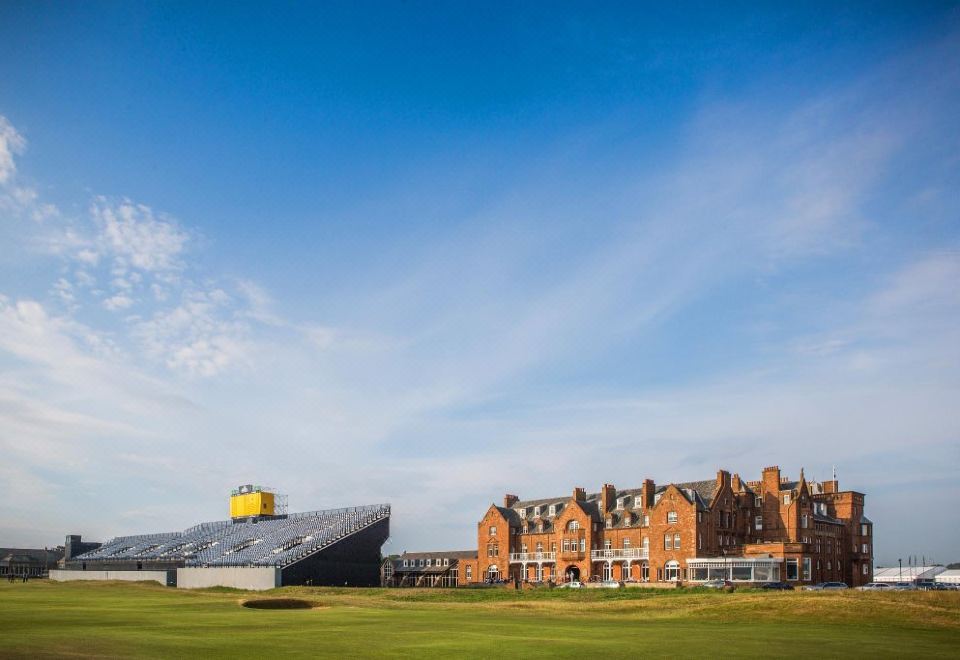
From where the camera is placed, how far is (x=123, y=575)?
4338 inches

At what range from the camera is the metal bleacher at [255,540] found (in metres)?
92.4

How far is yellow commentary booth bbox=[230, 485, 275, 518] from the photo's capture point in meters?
124

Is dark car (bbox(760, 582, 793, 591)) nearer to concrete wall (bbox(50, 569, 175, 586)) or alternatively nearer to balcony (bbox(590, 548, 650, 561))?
balcony (bbox(590, 548, 650, 561))

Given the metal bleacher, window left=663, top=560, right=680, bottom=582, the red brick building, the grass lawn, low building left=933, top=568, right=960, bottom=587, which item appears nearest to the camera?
the grass lawn

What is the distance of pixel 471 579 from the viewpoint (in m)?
109

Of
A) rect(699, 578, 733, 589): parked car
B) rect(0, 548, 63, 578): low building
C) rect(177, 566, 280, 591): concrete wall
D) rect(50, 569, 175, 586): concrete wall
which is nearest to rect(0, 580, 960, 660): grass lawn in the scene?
rect(699, 578, 733, 589): parked car

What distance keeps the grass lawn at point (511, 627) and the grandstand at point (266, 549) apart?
2159cm

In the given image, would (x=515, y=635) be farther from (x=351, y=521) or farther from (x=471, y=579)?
(x=471, y=579)

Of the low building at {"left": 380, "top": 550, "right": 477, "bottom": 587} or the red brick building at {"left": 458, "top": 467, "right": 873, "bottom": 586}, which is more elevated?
the red brick building at {"left": 458, "top": 467, "right": 873, "bottom": 586}

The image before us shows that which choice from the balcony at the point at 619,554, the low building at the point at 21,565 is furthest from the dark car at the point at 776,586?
the low building at the point at 21,565

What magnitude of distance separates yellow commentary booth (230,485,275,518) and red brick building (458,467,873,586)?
129 ft

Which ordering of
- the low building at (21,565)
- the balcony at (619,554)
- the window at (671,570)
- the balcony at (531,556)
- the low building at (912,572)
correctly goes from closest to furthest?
the window at (671,570)
the balcony at (619,554)
the balcony at (531,556)
the low building at (912,572)
the low building at (21,565)

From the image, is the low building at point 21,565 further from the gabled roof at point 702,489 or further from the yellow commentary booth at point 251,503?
the gabled roof at point 702,489

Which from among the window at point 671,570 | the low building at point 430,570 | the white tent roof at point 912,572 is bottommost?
the white tent roof at point 912,572
